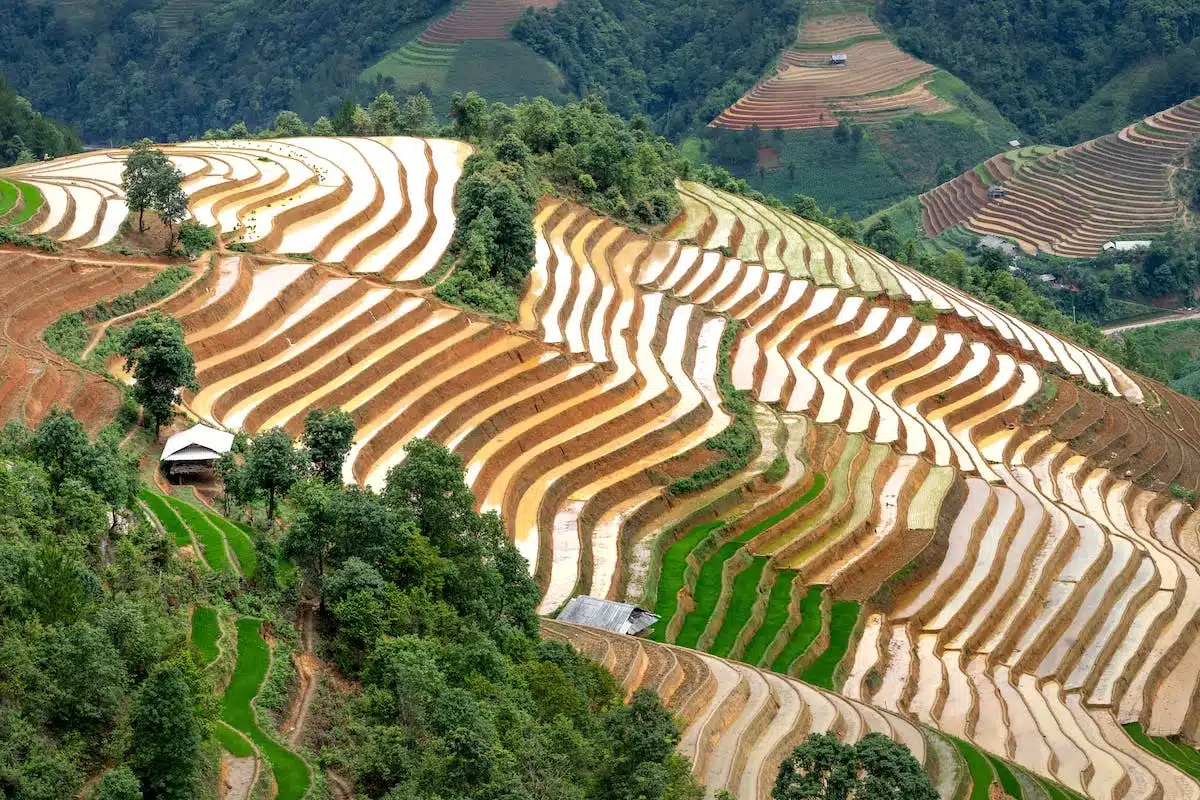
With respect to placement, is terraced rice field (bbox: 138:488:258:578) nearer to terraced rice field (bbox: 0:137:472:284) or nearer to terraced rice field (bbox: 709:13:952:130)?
terraced rice field (bbox: 0:137:472:284)

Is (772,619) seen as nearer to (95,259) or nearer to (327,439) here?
(327,439)

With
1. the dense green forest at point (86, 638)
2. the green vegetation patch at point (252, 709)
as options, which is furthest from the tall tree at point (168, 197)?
the green vegetation patch at point (252, 709)

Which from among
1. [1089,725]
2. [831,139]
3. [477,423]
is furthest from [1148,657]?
[831,139]

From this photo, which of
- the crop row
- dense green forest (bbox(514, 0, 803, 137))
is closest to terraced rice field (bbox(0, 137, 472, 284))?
the crop row

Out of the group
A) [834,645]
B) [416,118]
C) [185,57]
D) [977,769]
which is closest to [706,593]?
[834,645]

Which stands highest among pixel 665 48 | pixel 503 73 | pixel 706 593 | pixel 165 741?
pixel 165 741

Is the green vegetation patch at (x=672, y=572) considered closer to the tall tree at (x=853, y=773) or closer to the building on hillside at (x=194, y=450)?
the building on hillside at (x=194, y=450)
